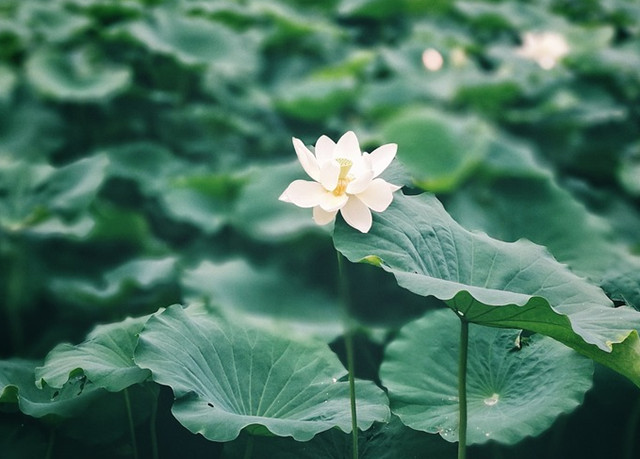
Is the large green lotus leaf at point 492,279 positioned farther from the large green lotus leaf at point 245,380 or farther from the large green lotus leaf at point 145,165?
the large green lotus leaf at point 145,165

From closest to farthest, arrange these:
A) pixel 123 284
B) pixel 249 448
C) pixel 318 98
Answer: pixel 249 448, pixel 123 284, pixel 318 98

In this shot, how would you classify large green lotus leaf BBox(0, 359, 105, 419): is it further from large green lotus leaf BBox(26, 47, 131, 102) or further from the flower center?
large green lotus leaf BBox(26, 47, 131, 102)

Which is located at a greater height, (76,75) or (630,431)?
(76,75)

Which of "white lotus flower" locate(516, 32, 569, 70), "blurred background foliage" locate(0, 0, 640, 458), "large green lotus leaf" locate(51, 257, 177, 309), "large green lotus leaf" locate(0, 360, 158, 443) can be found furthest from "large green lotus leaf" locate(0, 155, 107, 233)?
"white lotus flower" locate(516, 32, 569, 70)

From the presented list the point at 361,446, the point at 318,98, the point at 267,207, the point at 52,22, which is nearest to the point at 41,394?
the point at 361,446

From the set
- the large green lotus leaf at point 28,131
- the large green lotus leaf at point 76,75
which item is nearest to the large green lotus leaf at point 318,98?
the large green lotus leaf at point 76,75

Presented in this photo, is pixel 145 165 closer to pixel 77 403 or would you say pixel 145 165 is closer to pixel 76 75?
pixel 76 75

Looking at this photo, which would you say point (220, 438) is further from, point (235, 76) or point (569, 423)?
point (235, 76)
